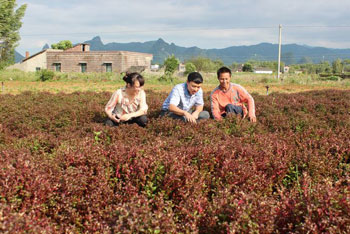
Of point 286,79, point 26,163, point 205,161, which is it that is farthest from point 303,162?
point 286,79

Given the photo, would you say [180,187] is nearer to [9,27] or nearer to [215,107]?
[215,107]

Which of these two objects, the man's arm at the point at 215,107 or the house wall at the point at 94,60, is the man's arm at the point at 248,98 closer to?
the man's arm at the point at 215,107

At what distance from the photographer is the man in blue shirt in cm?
630

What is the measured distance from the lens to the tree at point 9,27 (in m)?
36.1

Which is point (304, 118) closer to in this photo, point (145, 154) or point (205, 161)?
point (205, 161)

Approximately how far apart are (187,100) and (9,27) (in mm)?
36241

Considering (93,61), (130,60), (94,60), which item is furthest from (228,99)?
(93,61)

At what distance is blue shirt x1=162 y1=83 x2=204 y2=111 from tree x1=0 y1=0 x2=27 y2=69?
Result: 35231 millimetres

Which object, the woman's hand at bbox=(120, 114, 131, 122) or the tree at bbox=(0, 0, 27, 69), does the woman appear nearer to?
the woman's hand at bbox=(120, 114, 131, 122)

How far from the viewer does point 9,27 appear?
3688cm

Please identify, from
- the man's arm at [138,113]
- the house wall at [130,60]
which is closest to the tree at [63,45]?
the house wall at [130,60]

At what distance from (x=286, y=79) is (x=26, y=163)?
29.9 meters

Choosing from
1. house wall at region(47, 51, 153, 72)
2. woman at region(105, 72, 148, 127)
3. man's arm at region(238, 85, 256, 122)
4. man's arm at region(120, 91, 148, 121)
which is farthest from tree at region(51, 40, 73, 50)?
man's arm at region(238, 85, 256, 122)

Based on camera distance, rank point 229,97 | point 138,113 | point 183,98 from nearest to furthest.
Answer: point 138,113, point 183,98, point 229,97
